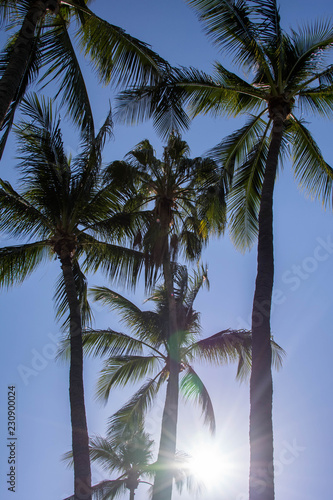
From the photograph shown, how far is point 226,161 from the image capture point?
1278 cm

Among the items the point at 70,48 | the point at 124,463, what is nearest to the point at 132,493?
the point at 124,463

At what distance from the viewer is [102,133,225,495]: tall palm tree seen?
1429 cm

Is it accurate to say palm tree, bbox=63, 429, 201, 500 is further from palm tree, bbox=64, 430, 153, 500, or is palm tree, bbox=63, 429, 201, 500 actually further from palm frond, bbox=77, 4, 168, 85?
palm frond, bbox=77, 4, 168, 85

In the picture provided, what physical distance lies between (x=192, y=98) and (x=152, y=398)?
944 centimetres

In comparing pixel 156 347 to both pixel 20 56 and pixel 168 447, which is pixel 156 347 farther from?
pixel 20 56

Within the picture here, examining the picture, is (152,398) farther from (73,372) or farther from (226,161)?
(226,161)

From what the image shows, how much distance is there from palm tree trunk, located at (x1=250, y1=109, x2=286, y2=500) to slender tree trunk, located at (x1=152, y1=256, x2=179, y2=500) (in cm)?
604

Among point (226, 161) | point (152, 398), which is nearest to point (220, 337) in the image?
point (152, 398)

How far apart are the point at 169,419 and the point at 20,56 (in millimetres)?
9385

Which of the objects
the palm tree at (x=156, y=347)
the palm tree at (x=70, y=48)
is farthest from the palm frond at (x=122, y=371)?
the palm tree at (x=70, y=48)

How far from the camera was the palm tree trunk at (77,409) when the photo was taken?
9234 millimetres

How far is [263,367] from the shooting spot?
8.09 m

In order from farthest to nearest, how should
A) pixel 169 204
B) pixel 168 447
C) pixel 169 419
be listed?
pixel 169 204 < pixel 169 419 < pixel 168 447

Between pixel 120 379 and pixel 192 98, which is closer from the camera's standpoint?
pixel 192 98
